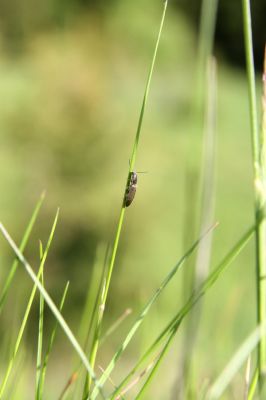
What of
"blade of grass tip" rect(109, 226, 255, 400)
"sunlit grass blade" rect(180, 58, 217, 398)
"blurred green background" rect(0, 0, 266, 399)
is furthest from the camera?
"blurred green background" rect(0, 0, 266, 399)

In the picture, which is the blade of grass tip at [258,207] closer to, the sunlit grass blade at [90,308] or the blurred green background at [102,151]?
the sunlit grass blade at [90,308]

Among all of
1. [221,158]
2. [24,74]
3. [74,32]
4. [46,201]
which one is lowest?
[46,201]

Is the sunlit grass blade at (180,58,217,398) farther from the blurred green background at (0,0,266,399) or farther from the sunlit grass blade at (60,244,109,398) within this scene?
the blurred green background at (0,0,266,399)

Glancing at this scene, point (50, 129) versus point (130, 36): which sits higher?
point (130, 36)

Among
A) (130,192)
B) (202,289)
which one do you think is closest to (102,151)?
(130,192)

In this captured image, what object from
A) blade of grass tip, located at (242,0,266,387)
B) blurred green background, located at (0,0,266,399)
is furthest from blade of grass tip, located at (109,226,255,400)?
blurred green background, located at (0,0,266,399)

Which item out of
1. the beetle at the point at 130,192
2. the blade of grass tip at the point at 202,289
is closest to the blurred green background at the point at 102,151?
the beetle at the point at 130,192

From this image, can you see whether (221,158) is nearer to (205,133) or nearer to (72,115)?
(72,115)

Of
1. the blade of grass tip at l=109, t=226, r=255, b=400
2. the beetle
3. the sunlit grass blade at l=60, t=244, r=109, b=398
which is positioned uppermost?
the beetle

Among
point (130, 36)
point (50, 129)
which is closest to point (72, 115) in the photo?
point (50, 129)
